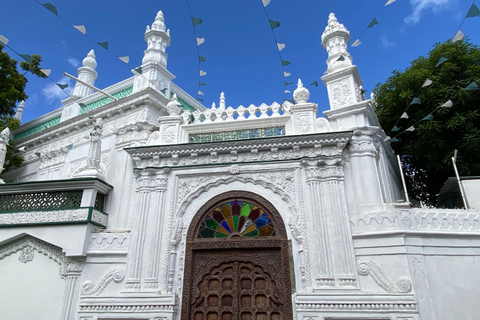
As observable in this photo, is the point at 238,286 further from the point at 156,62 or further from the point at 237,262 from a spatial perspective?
the point at 156,62

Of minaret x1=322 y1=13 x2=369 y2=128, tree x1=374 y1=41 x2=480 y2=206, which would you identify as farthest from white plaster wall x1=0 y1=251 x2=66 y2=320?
tree x1=374 y1=41 x2=480 y2=206

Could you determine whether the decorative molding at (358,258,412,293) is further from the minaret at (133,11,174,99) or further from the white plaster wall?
the minaret at (133,11,174,99)

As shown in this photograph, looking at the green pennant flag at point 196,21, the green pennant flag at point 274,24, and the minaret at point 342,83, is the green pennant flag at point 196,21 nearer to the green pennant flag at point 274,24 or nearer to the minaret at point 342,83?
the green pennant flag at point 274,24

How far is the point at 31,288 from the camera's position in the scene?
8023 mm

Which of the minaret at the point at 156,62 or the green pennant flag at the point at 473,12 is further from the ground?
the minaret at the point at 156,62

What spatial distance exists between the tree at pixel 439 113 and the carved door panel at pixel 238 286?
265 inches

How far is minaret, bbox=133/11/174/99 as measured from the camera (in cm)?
1163

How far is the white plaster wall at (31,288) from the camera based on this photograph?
7758mm

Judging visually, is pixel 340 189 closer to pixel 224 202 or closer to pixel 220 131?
pixel 224 202

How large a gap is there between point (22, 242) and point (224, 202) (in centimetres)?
565

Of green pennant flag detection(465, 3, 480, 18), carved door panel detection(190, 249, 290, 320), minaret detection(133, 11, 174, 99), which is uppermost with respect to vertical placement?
minaret detection(133, 11, 174, 99)

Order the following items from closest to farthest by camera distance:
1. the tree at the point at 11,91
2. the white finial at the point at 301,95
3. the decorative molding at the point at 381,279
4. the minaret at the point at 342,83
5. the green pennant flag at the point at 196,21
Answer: the decorative molding at the point at 381,279
the green pennant flag at the point at 196,21
the minaret at the point at 342,83
the white finial at the point at 301,95
the tree at the point at 11,91

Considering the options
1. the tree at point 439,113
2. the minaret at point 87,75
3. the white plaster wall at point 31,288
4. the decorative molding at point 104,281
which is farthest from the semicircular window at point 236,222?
the minaret at point 87,75

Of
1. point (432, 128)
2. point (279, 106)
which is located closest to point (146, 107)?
point (279, 106)
